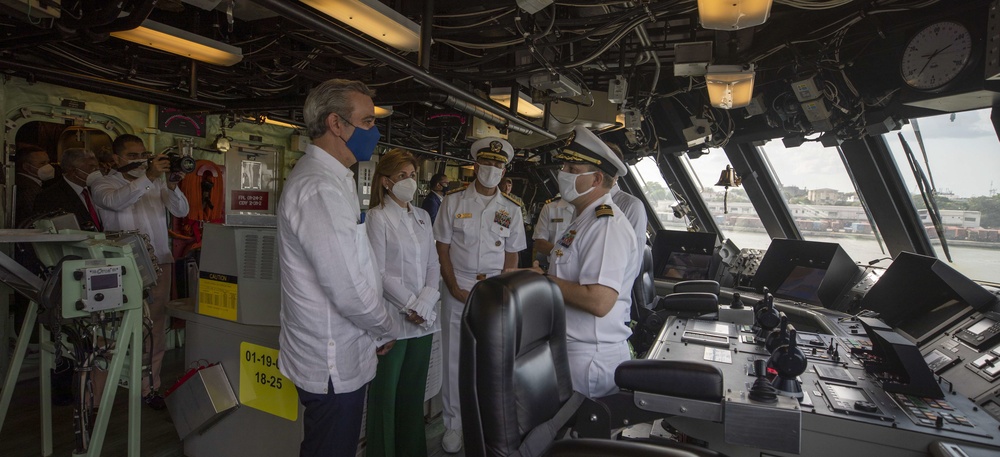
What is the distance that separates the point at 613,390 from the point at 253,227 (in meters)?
1.91

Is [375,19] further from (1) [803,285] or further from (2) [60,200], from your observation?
(1) [803,285]

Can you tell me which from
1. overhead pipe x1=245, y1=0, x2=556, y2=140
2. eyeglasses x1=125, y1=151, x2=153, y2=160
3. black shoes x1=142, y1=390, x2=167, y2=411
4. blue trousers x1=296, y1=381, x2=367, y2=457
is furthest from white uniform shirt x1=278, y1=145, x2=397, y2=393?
eyeglasses x1=125, y1=151, x2=153, y2=160

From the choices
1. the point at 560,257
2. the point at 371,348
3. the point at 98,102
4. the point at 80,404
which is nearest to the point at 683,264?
the point at 560,257

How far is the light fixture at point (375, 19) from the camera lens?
218 centimetres

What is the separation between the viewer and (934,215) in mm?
4285

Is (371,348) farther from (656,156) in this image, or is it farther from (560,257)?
(656,156)

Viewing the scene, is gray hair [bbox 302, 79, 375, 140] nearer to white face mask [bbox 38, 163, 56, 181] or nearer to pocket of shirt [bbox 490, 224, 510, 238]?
pocket of shirt [bbox 490, 224, 510, 238]

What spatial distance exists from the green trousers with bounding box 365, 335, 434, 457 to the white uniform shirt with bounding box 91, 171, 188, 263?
2.43 meters

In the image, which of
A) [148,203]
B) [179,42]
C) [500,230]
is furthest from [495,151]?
[148,203]

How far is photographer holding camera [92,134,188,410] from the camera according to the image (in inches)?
141

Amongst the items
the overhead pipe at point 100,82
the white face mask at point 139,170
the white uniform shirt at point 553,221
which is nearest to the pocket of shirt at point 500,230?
the white uniform shirt at point 553,221

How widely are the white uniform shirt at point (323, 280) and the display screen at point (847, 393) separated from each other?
1694 mm

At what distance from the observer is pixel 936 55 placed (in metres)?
3.21

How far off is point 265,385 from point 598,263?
1.71 meters
